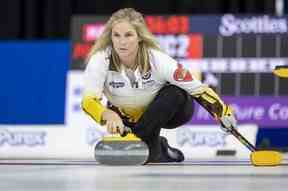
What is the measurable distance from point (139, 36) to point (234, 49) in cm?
259

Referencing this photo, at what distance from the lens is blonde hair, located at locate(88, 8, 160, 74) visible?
8.59ft

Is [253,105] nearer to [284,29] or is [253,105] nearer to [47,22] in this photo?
[284,29]

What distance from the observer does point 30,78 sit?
553 cm

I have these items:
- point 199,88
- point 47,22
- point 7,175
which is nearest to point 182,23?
point 47,22

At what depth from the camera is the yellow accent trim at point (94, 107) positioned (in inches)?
98.7

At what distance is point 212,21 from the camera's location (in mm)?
5199

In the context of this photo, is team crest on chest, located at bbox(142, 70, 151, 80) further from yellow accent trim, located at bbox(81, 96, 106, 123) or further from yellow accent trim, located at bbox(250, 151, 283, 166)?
yellow accent trim, located at bbox(250, 151, 283, 166)

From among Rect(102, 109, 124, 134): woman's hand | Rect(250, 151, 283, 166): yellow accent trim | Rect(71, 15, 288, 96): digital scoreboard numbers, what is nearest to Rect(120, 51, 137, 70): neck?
Rect(102, 109, 124, 134): woman's hand

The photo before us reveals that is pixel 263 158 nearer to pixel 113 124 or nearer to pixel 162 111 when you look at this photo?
pixel 162 111

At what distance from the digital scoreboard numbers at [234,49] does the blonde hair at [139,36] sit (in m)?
2.43

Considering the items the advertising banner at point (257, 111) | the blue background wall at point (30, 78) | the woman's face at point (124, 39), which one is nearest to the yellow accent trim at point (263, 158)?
the woman's face at point (124, 39)

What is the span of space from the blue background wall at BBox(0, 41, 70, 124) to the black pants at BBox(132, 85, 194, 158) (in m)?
2.79

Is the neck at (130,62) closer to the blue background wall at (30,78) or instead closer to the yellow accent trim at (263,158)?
the yellow accent trim at (263,158)

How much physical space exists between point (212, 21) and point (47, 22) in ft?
7.79
